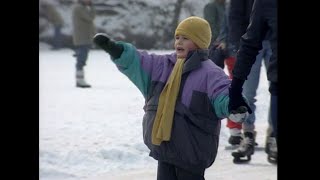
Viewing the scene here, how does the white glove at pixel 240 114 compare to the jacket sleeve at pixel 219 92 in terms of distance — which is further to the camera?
the jacket sleeve at pixel 219 92

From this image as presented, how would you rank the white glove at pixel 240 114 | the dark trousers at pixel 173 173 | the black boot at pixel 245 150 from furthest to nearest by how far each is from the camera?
the black boot at pixel 245 150, the dark trousers at pixel 173 173, the white glove at pixel 240 114

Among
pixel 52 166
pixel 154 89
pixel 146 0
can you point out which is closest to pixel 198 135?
pixel 154 89

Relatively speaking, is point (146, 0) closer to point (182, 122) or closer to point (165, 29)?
point (165, 29)

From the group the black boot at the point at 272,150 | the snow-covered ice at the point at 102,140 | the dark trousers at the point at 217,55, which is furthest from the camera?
the dark trousers at the point at 217,55

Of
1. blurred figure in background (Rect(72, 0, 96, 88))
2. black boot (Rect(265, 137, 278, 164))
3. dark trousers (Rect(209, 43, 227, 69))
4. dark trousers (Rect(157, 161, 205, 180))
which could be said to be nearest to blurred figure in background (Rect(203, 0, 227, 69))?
dark trousers (Rect(209, 43, 227, 69))

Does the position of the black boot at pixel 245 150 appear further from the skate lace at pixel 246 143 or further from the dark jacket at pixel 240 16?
the dark jacket at pixel 240 16

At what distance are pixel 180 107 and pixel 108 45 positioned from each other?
Answer: 16.5 inches

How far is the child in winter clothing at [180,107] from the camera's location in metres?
2.69

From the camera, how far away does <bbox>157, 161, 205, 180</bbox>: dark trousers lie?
274cm

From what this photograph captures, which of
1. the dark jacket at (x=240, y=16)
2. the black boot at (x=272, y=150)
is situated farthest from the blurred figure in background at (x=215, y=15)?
the dark jacket at (x=240, y=16)

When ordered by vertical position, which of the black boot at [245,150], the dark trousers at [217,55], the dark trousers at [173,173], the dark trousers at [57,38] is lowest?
the dark trousers at [57,38]

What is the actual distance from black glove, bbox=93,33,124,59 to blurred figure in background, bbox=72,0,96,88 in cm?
585

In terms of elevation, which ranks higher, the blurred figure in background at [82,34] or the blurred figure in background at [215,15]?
the blurred figure in background at [215,15]

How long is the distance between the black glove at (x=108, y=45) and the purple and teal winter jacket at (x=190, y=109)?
3 cm
